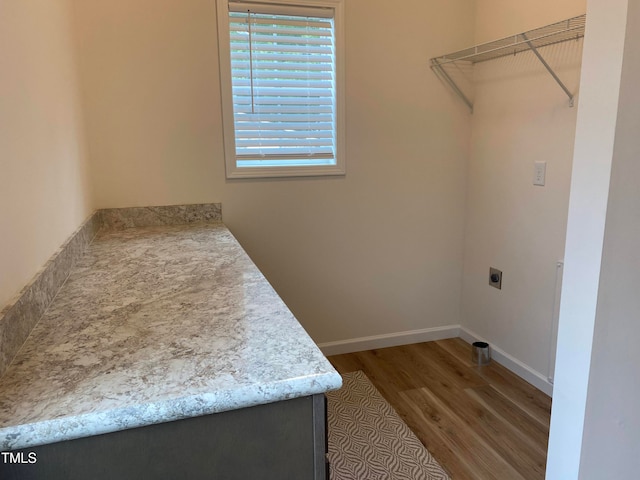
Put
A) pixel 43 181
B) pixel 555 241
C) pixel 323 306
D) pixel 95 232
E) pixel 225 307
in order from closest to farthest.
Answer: pixel 225 307
pixel 43 181
pixel 95 232
pixel 555 241
pixel 323 306

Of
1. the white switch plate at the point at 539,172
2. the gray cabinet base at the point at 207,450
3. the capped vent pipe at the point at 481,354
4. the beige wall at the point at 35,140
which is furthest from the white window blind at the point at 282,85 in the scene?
the gray cabinet base at the point at 207,450

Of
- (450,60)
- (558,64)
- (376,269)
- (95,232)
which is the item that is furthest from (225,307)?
(450,60)

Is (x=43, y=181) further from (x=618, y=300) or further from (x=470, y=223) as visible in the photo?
(x=470, y=223)

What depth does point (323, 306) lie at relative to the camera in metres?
2.73

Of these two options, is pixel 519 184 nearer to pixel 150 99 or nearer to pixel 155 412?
Answer: pixel 150 99

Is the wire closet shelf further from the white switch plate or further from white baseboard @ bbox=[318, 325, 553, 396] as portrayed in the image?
white baseboard @ bbox=[318, 325, 553, 396]

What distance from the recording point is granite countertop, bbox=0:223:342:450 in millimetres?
718

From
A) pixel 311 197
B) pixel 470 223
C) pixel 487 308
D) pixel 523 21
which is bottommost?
pixel 487 308

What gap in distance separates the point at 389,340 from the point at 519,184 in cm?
123

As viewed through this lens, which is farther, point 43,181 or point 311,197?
point 311,197

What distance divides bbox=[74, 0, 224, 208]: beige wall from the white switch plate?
5.30 ft

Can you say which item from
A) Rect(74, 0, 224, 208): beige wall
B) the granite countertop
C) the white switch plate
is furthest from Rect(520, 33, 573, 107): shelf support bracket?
the granite countertop

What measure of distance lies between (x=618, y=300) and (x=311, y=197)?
5.39ft

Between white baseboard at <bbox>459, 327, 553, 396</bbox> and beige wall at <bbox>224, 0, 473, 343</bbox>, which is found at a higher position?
beige wall at <bbox>224, 0, 473, 343</bbox>
